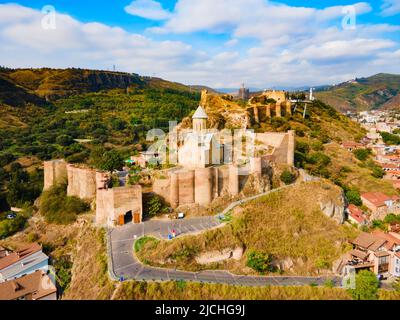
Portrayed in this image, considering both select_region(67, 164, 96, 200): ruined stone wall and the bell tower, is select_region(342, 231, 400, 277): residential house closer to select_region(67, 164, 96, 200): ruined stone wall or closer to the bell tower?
the bell tower

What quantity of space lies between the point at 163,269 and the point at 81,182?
33.6 feet

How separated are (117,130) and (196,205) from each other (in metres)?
39.5

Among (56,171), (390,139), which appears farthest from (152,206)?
(390,139)

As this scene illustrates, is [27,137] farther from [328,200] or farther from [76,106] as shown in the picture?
[328,200]

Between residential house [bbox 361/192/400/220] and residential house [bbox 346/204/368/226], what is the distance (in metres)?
2.18

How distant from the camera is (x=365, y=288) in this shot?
1845cm

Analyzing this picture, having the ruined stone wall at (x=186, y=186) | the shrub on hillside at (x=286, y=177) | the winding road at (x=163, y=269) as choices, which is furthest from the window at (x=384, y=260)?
the ruined stone wall at (x=186, y=186)

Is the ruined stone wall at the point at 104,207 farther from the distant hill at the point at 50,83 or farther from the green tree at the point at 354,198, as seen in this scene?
the distant hill at the point at 50,83

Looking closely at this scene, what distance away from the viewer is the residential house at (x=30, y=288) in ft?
66.2

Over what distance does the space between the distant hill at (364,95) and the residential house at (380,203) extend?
110036 mm

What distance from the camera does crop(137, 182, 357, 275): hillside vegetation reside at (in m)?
17.6

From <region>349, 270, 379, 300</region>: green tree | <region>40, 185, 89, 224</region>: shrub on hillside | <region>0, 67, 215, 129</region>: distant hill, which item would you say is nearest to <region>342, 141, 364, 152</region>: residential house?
<region>349, 270, 379, 300</region>: green tree

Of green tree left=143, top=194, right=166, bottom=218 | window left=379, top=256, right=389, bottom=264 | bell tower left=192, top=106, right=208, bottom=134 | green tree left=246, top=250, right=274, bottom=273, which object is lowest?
window left=379, top=256, right=389, bottom=264

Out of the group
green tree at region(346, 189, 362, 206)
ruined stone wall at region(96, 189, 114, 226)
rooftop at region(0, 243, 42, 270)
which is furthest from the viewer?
green tree at region(346, 189, 362, 206)
